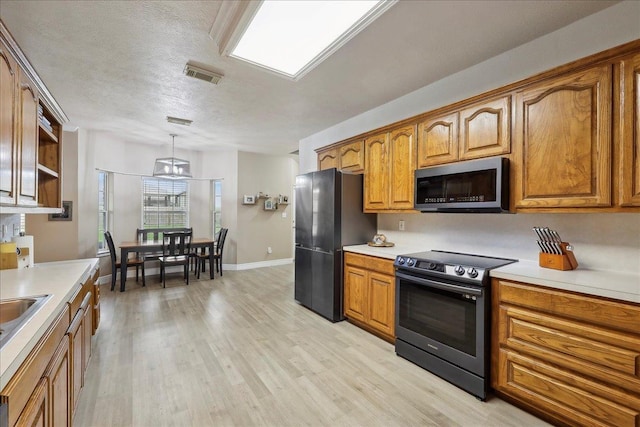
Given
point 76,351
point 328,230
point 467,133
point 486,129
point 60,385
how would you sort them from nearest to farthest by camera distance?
point 60,385 < point 76,351 < point 486,129 < point 467,133 < point 328,230

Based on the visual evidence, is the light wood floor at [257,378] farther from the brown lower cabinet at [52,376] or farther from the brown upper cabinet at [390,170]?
the brown upper cabinet at [390,170]

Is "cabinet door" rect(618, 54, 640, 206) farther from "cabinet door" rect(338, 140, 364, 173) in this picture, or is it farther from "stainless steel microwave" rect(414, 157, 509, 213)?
"cabinet door" rect(338, 140, 364, 173)

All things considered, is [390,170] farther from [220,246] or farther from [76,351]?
[220,246]

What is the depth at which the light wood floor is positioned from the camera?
1842mm

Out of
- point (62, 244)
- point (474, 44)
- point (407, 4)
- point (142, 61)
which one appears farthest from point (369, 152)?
point (62, 244)

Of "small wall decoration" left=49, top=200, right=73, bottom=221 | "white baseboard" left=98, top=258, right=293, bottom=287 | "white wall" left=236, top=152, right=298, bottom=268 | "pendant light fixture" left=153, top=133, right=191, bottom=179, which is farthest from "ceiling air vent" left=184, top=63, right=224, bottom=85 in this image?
"white baseboard" left=98, top=258, right=293, bottom=287

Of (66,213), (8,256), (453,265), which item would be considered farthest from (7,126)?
(66,213)

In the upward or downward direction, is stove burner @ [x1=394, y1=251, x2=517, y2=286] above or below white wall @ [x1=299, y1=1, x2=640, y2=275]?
below

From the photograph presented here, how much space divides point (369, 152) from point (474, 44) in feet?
4.69

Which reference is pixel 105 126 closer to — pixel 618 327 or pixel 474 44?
pixel 474 44

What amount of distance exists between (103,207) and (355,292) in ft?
16.4

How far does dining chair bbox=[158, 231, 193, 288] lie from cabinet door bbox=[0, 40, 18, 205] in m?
3.38

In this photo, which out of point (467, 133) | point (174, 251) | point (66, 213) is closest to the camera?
point (467, 133)

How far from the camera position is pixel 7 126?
1.64m
